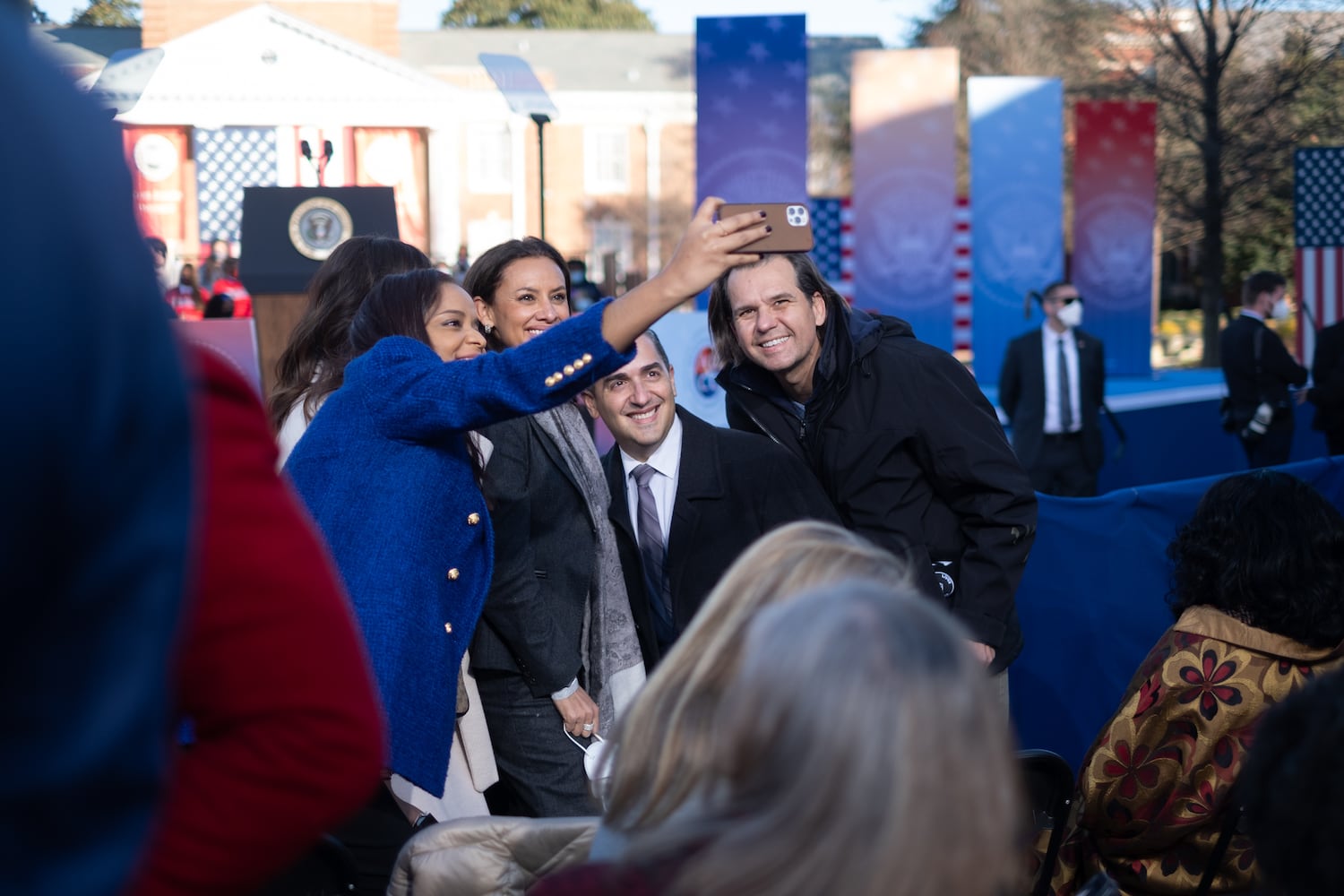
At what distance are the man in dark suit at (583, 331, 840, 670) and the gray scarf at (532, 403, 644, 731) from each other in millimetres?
53

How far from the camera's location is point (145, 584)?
2.77 ft

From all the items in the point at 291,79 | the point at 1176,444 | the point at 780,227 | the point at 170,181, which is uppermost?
the point at 291,79

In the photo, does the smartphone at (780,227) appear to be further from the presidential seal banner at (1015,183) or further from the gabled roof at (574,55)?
the gabled roof at (574,55)

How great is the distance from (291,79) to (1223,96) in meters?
25.6

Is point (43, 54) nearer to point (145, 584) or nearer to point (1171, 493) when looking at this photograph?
point (145, 584)

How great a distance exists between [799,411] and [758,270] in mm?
412

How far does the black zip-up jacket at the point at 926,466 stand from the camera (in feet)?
10.7

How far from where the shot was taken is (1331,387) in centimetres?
924

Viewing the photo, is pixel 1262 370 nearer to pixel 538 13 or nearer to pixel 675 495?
pixel 675 495

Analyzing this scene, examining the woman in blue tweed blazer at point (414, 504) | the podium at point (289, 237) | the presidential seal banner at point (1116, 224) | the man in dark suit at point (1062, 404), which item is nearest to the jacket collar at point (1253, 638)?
the woman in blue tweed blazer at point (414, 504)

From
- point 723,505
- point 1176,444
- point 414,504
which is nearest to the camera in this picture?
point 414,504

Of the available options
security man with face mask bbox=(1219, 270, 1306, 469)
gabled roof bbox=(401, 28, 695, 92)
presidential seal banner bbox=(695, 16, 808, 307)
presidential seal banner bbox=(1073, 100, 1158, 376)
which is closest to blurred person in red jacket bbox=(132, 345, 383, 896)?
security man with face mask bbox=(1219, 270, 1306, 469)

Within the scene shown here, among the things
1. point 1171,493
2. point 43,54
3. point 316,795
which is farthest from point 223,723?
point 1171,493

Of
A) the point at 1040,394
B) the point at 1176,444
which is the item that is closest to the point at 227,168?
the point at 1176,444
